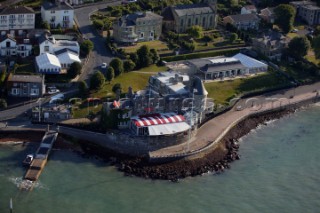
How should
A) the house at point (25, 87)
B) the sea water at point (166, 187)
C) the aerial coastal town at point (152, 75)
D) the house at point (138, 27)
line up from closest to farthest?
the sea water at point (166, 187), the aerial coastal town at point (152, 75), the house at point (25, 87), the house at point (138, 27)

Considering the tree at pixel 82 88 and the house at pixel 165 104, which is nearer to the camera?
the house at pixel 165 104

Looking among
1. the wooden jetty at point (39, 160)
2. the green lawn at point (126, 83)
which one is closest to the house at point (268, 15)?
the green lawn at point (126, 83)

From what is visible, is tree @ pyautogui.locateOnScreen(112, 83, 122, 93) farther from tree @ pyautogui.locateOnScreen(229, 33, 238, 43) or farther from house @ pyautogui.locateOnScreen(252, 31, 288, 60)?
house @ pyautogui.locateOnScreen(252, 31, 288, 60)

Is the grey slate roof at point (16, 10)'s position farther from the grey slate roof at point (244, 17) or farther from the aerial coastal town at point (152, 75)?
the grey slate roof at point (244, 17)

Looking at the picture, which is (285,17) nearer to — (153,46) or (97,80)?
(153,46)

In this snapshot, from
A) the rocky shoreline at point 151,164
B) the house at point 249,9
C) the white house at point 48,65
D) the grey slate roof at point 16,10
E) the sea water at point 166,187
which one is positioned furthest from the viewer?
the house at point 249,9

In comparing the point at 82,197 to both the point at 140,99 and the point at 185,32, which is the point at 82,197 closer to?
the point at 140,99

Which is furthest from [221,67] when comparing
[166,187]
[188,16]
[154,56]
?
[166,187]
